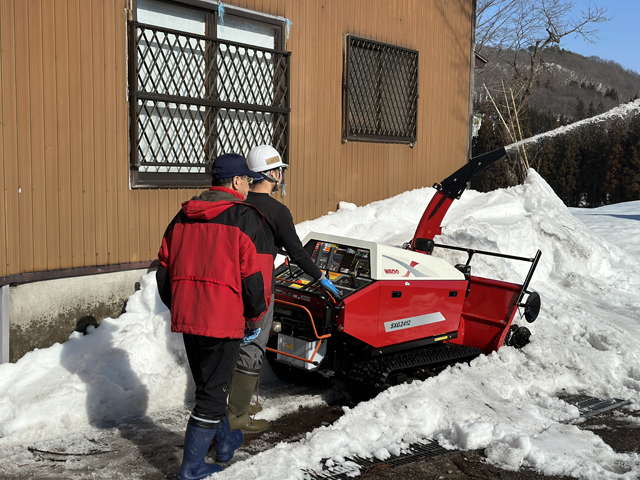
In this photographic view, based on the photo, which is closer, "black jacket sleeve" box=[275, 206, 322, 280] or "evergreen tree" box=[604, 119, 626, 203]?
"black jacket sleeve" box=[275, 206, 322, 280]

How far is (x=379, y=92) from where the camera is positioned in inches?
403

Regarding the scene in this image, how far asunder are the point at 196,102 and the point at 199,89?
20cm

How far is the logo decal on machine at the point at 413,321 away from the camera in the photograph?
529 cm

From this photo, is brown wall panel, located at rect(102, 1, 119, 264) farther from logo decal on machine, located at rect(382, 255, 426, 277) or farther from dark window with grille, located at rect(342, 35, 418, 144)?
dark window with grille, located at rect(342, 35, 418, 144)

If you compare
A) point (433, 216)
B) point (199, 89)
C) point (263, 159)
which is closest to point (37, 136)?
point (199, 89)

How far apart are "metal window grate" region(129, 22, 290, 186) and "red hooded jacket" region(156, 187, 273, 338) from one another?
3.45m

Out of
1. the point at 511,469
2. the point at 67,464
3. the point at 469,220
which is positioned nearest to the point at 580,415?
the point at 511,469

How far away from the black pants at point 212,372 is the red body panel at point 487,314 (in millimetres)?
2929

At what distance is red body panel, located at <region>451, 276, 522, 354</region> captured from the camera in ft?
20.4

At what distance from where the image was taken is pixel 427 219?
6383 mm

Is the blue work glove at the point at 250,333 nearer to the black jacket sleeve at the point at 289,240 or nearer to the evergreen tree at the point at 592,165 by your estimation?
the black jacket sleeve at the point at 289,240

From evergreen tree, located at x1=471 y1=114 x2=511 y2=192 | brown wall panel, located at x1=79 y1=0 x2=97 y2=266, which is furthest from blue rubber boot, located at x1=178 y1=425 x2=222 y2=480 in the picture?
evergreen tree, located at x1=471 y1=114 x2=511 y2=192

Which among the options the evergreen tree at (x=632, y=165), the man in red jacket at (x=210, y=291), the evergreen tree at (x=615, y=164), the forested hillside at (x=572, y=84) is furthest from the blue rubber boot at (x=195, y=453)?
the evergreen tree at (x=615, y=164)

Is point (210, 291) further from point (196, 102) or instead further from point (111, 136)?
point (196, 102)
